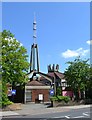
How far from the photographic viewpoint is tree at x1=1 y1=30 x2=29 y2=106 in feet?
144

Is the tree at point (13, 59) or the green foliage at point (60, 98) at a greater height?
the tree at point (13, 59)

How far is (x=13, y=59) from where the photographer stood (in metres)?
44.9

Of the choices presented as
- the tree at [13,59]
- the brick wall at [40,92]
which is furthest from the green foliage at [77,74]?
the tree at [13,59]

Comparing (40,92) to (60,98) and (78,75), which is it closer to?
(78,75)

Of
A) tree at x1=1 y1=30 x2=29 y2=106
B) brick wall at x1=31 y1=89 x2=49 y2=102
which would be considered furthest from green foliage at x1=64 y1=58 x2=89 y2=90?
tree at x1=1 y1=30 x2=29 y2=106

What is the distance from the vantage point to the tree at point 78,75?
52.2 meters

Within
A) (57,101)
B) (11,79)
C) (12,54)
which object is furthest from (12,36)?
(57,101)

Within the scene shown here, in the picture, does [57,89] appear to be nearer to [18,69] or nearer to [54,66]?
[54,66]

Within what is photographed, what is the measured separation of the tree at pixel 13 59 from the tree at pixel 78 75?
372 inches

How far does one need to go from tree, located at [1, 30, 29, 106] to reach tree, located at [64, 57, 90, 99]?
31.0 feet

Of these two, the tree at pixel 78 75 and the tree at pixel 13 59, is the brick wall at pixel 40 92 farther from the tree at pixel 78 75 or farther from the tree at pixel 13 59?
the tree at pixel 13 59

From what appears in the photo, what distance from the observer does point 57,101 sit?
43.6 m

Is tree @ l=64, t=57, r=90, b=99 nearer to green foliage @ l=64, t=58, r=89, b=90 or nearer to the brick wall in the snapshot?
green foliage @ l=64, t=58, r=89, b=90

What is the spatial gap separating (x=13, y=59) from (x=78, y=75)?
12.5 m
